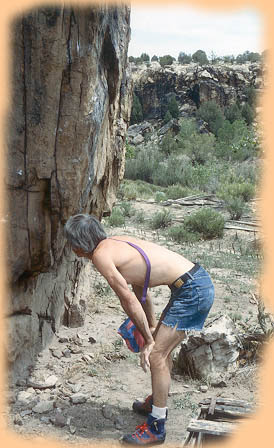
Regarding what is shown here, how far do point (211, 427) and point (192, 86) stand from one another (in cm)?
4197

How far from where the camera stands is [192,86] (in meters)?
42.8

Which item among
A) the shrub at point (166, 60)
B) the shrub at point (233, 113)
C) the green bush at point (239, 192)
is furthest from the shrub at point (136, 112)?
the green bush at point (239, 192)

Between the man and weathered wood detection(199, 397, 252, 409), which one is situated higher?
the man

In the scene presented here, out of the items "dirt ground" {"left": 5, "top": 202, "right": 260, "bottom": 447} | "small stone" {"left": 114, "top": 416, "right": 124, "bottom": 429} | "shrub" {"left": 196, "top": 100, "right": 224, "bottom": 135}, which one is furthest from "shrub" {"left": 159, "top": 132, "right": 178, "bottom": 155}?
"small stone" {"left": 114, "top": 416, "right": 124, "bottom": 429}

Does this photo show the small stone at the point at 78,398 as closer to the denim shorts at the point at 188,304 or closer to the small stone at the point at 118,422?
the small stone at the point at 118,422

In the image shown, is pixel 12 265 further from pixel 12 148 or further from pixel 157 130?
pixel 157 130

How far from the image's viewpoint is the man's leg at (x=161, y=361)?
3232 millimetres

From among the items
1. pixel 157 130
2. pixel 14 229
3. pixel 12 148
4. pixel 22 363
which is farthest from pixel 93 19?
pixel 157 130

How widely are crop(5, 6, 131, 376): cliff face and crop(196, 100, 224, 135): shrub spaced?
33.9m

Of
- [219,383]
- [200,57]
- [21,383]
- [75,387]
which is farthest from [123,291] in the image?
[200,57]

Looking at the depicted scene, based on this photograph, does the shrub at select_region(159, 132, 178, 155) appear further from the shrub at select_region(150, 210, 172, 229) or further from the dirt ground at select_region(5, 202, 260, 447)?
the dirt ground at select_region(5, 202, 260, 447)

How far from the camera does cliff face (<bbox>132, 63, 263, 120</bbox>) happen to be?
41.8m

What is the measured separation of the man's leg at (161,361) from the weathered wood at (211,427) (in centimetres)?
25

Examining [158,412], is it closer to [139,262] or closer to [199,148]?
[139,262]
